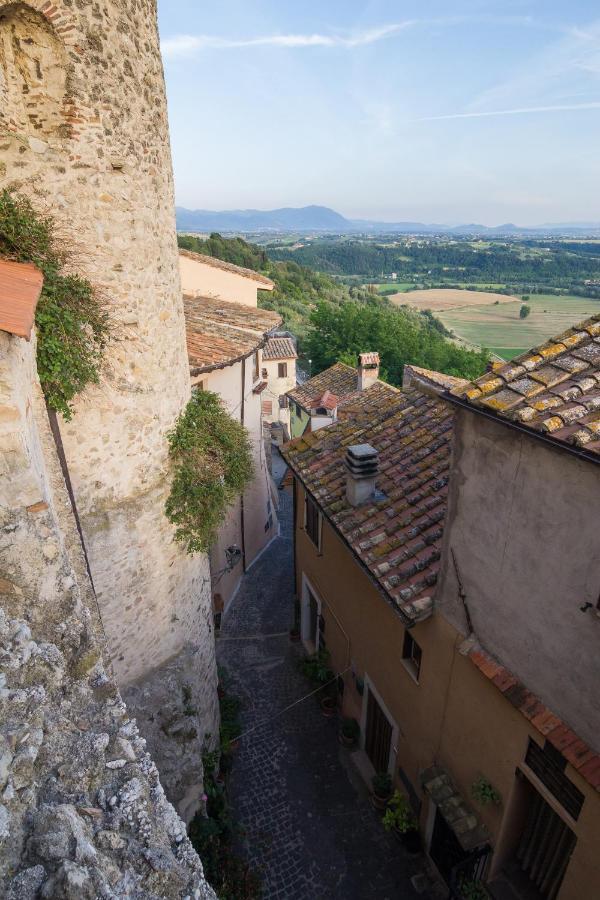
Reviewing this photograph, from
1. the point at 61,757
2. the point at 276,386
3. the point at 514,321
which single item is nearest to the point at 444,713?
the point at 61,757

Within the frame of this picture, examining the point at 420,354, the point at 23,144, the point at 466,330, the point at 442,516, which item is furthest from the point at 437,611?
the point at 466,330

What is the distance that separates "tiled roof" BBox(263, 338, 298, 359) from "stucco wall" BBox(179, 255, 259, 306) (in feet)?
49.8

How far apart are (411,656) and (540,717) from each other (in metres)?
3.21

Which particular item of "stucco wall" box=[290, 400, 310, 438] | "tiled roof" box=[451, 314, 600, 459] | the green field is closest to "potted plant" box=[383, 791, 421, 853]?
"tiled roof" box=[451, 314, 600, 459]

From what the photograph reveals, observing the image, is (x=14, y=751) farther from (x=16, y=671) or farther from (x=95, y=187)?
(x=95, y=187)

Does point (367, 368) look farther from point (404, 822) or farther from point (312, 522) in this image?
point (404, 822)

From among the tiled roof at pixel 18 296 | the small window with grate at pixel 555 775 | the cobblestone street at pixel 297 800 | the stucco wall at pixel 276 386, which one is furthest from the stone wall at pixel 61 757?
the stucco wall at pixel 276 386

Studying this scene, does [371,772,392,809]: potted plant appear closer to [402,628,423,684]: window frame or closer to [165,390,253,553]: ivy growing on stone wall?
[402,628,423,684]: window frame

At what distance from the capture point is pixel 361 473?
896 cm

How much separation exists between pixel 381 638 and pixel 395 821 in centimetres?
300

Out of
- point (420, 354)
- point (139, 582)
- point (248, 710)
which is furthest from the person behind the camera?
point (420, 354)

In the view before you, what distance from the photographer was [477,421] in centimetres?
577

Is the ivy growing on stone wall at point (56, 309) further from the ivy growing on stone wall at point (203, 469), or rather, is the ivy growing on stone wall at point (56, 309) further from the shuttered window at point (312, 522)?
the shuttered window at point (312, 522)

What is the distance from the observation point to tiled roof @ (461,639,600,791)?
500 cm
